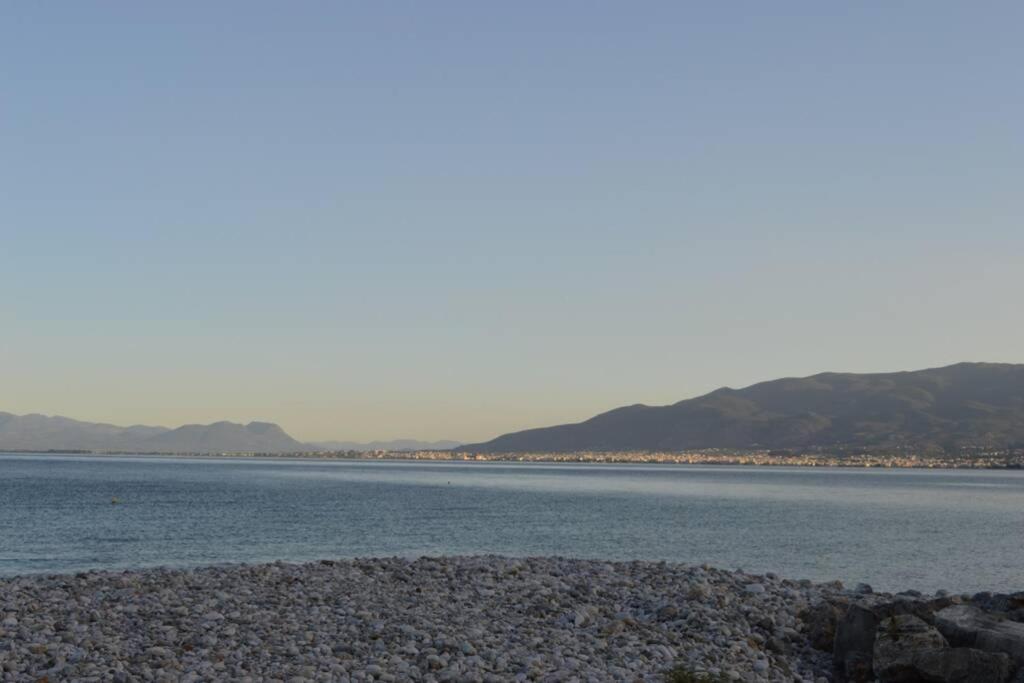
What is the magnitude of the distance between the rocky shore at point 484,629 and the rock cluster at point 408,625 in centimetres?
5

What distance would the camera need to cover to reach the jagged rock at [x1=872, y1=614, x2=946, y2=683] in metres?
16.8

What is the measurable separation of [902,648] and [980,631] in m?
1.48

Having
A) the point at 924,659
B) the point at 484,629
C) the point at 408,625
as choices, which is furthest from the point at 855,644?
the point at 408,625

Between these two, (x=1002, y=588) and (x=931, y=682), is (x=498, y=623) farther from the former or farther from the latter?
(x=1002, y=588)

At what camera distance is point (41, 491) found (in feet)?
353

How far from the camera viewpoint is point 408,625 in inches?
795

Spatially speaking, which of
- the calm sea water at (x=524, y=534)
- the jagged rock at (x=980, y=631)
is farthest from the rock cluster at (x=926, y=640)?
the calm sea water at (x=524, y=534)

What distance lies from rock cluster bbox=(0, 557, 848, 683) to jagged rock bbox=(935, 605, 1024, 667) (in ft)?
8.22

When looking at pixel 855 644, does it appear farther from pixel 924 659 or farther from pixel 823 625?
pixel 924 659

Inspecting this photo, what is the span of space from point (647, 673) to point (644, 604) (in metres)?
5.77

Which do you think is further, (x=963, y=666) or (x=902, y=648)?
(x=902, y=648)

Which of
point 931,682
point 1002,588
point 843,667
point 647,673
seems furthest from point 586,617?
point 1002,588

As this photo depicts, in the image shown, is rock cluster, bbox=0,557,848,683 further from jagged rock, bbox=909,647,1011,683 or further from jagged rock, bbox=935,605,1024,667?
jagged rock, bbox=935,605,1024,667

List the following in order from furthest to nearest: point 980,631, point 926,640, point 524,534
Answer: point 524,534, point 980,631, point 926,640
